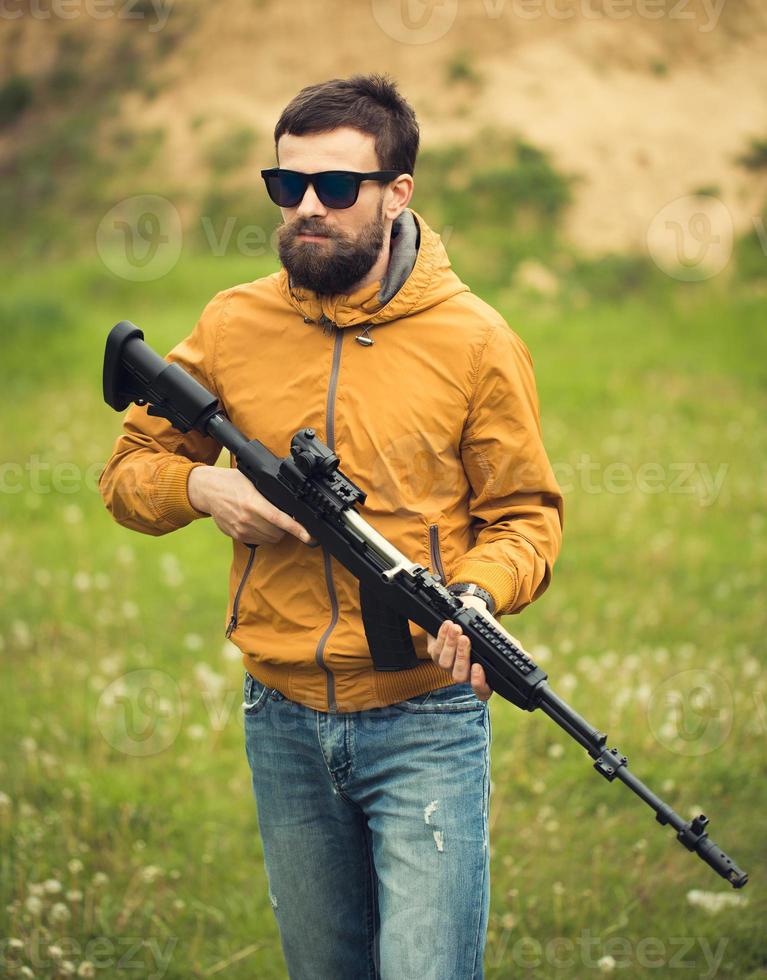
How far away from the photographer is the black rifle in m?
3.11

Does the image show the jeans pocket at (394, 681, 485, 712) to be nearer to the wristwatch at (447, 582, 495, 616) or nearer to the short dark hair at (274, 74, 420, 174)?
the wristwatch at (447, 582, 495, 616)

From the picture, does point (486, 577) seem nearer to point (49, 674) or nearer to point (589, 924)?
point (589, 924)

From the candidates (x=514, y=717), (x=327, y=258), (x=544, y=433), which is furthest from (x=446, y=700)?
(x=544, y=433)

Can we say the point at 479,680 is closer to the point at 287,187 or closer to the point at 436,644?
the point at 436,644

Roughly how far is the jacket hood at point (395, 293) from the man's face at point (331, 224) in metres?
0.05

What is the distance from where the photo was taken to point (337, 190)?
331 cm

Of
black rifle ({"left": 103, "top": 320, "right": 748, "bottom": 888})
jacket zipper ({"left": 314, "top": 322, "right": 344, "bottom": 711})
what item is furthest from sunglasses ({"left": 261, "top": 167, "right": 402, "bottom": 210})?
black rifle ({"left": 103, "top": 320, "right": 748, "bottom": 888})

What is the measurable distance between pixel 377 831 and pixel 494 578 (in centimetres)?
79

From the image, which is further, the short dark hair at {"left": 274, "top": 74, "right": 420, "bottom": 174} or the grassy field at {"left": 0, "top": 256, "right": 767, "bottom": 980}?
the grassy field at {"left": 0, "top": 256, "right": 767, "bottom": 980}

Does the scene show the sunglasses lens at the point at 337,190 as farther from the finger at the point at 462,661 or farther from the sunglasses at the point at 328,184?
the finger at the point at 462,661

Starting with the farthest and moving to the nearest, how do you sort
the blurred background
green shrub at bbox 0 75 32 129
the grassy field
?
green shrub at bbox 0 75 32 129 → the blurred background → the grassy field

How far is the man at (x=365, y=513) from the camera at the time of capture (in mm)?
3275

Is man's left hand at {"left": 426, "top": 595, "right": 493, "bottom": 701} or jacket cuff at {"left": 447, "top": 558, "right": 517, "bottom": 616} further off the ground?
jacket cuff at {"left": 447, "top": 558, "right": 517, "bottom": 616}

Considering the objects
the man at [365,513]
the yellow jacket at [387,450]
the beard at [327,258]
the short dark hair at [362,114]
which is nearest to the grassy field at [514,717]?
the man at [365,513]
